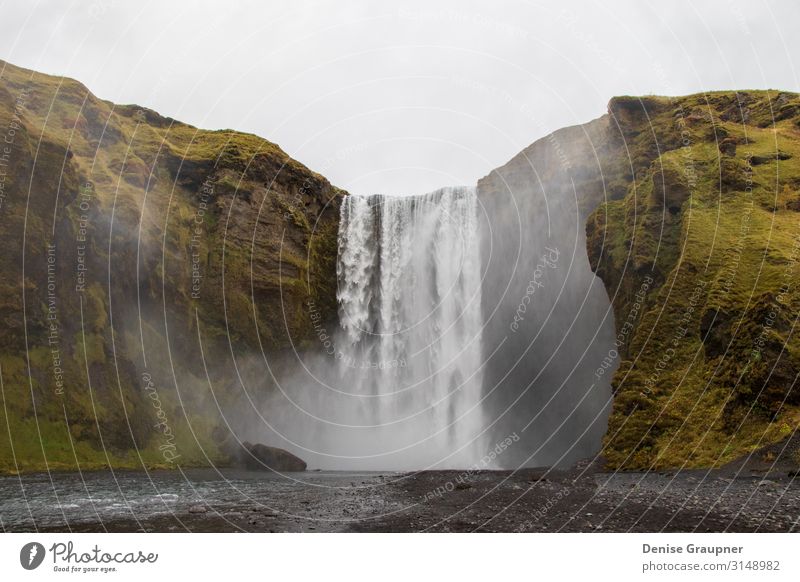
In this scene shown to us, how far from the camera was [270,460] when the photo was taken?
47062 millimetres

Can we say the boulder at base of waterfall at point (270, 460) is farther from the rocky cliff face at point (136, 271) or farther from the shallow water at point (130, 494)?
the shallow water at point (130, 494)

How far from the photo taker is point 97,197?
48.7m

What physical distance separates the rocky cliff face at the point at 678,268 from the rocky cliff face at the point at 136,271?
2129 centimetres

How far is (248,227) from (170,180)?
8.33 meters

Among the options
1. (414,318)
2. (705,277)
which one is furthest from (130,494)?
(414,318)

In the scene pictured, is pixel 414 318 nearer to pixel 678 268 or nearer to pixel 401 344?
pixel 401 344

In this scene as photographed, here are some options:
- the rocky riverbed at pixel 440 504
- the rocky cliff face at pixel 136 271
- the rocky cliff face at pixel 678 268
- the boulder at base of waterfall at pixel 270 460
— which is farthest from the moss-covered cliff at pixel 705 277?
the rocky cliff face at pixel 136 271

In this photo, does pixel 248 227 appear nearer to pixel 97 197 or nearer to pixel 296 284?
pixel 296 284

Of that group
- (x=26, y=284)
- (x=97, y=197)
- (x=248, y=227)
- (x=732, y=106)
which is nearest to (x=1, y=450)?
(x=26, y=284)

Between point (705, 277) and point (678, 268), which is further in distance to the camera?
point (678, 268)

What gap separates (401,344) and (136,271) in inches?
958

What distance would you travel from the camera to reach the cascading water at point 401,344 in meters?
56.8

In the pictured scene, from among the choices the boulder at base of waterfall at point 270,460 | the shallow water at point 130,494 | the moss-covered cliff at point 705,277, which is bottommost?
the boulder at base of waterfall at point 270,460

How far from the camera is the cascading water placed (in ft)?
186
